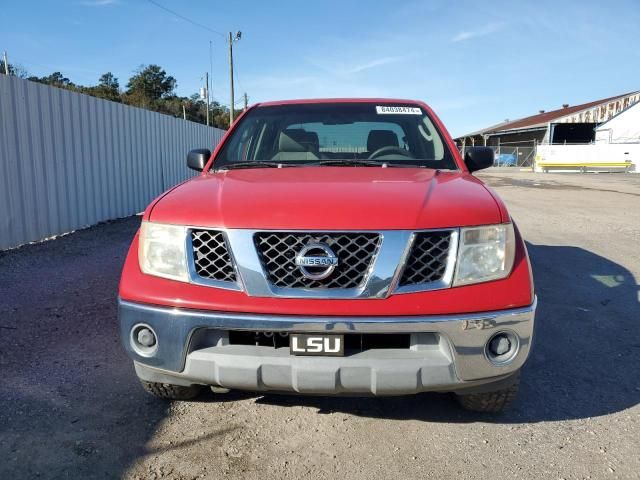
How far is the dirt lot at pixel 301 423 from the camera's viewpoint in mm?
2105

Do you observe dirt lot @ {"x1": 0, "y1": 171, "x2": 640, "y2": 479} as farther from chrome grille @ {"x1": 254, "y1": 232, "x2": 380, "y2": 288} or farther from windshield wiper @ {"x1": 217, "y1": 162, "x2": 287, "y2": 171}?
windshield wiper @ {"x1": 217, "y1": 162, "x2": 287, "y2": 171}

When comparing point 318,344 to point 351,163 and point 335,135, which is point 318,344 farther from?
point 335,135

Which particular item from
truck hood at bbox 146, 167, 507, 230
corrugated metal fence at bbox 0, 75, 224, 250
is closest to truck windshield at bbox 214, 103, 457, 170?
truck hood at bbox 146, 167, 507, 230

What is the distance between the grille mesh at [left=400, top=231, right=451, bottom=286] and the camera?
201cm

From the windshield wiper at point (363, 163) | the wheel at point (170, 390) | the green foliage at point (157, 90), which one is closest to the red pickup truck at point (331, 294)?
the wheel at point (170, 390)

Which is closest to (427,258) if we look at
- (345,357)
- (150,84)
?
(345,357)

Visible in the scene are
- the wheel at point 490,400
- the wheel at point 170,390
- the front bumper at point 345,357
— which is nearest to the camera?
the front bumper at point 345,357

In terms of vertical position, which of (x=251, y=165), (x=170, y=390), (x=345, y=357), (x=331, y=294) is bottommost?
(x=170, y=390)

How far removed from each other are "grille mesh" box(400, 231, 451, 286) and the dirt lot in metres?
0.83

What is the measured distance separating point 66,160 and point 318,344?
23.5ft

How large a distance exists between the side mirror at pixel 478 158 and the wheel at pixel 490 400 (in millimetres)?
1562

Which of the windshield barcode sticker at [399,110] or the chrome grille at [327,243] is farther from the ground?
the windshield barcode sticker at [399,110]

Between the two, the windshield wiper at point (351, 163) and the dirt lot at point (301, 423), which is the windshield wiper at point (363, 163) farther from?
the dirt lot at point (301, 423)

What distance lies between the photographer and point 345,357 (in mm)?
1958
